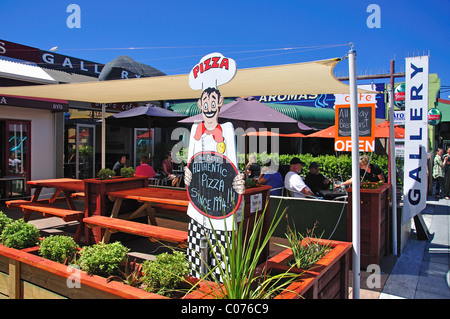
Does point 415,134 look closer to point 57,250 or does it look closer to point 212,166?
point 212,166

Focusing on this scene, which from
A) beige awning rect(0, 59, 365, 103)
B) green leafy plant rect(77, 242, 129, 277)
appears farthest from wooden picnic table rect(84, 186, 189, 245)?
beige awning rect(0, 59, 365, 103)

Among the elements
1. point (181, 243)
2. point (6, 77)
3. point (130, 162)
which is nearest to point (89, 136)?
point (130, 162)

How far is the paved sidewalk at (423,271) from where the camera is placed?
3.46m

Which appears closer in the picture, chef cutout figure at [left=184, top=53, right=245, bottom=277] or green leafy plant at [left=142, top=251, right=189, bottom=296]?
green leafy plant at [left=142, top=251, right=189, bottom=296]

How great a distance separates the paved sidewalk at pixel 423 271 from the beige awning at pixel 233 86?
85.0 inches

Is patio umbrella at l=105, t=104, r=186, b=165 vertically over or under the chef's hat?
over

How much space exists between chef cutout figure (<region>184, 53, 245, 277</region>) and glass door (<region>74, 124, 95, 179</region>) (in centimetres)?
831

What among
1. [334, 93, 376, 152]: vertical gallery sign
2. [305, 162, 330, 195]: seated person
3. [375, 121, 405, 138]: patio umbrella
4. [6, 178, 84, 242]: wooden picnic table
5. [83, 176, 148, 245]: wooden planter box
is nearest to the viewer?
[83, 176, 148, 245]: wooden planter box

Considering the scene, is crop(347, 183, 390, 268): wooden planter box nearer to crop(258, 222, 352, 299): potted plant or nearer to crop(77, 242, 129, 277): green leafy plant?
crop(258, 222, 352, 299): potted plant

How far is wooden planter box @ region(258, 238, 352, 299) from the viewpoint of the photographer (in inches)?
78.1

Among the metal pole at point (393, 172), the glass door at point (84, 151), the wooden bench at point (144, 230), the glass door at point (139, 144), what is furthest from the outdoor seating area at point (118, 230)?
the glass door at point (139, 144)

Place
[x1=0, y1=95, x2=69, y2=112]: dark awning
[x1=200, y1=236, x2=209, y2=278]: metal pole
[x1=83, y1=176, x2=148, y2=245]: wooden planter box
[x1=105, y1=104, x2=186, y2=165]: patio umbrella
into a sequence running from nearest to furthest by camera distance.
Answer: [x1=200, y1=236, x2=209, y2=278]: metal pole < [x1=83, y1=176, x2=148, y2=245]: wooden planter box < [x1=105, y1=104, x2=186, y2=165]: patio umbrella < [x1=0, y1=95, x2=69, y2=112]: dark awning

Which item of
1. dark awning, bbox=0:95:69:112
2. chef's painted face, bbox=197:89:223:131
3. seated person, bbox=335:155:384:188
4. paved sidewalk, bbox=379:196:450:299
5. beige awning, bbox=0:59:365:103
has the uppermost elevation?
dark awning, bbox=0:95:69:112
